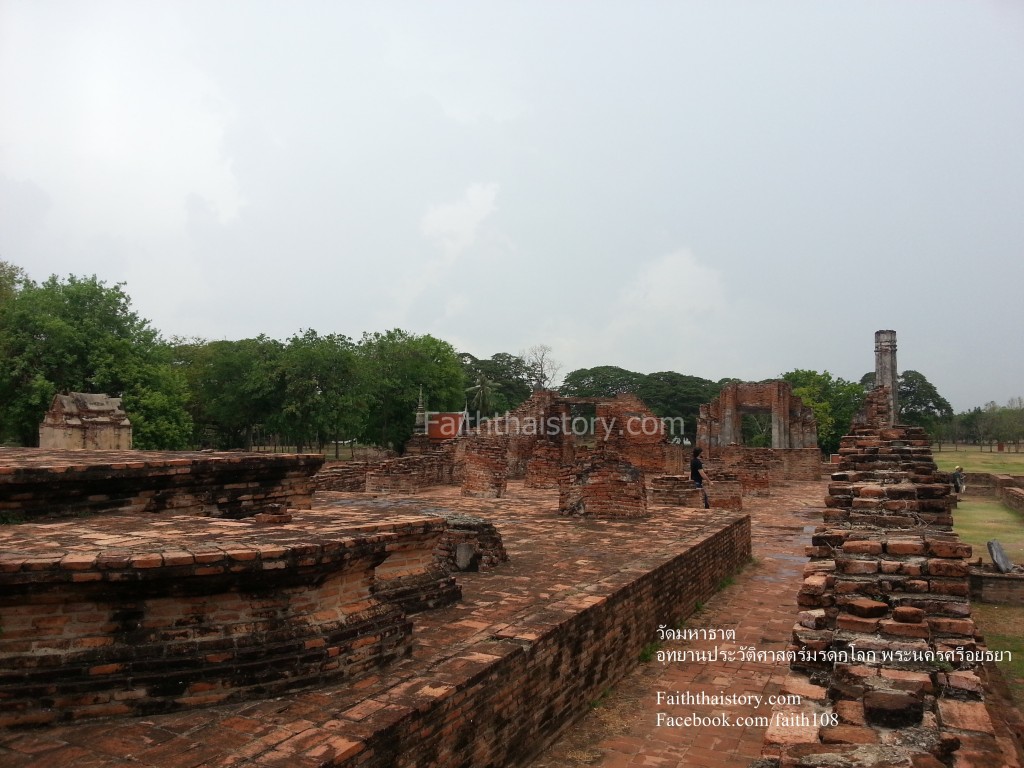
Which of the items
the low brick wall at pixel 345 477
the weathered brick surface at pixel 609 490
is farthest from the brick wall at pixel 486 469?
the weathered brick surface at pixel 609 490

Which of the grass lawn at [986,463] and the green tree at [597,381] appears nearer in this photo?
the grass lawn at [986,463]

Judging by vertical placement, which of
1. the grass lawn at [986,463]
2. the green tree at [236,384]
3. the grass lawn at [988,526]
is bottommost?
the grass lawn at [988,526]

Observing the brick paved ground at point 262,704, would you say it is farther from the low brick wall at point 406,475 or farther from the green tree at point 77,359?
the green tree at point 77,359

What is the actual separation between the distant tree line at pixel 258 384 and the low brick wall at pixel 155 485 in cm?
1530

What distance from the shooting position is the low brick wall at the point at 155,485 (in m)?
3.69

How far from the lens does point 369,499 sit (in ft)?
31.3

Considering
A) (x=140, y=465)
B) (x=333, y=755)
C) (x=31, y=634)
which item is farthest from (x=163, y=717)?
(x=140, y=465)

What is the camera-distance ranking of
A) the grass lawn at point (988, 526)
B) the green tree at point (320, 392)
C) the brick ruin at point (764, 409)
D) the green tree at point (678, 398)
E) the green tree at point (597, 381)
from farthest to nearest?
the green tree at point (597, 381) < the green tree at point (678, 398) < the brick ruin at point (764, 409) < the green tree at point (320, 392) < the grass lawn at point (988, 526)

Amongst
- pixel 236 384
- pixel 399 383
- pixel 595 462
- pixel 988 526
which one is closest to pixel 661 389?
pixel 399 383

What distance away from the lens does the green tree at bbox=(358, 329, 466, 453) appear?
103 feet

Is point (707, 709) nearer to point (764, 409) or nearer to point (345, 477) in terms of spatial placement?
point (345, 477)

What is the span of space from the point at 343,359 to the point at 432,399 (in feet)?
22.3

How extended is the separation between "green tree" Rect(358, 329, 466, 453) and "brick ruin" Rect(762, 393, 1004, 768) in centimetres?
2643

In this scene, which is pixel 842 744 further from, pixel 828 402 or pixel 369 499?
pixel 828 402
